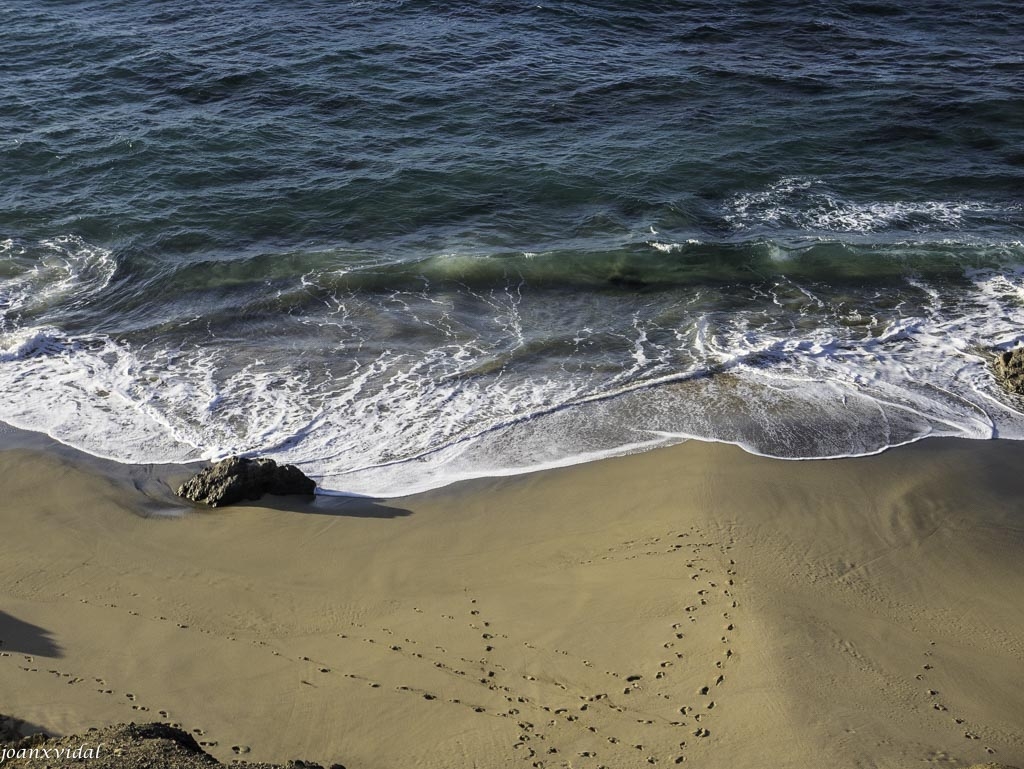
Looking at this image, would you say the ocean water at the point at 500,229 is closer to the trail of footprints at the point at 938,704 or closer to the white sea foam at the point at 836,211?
the white sea foam at the point at 836,211

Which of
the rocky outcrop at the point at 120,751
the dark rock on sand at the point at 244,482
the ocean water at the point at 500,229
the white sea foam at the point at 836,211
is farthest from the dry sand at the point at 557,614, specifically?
the white sea foam at the point at 836,211

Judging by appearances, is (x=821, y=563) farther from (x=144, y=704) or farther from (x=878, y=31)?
(x=878, y=31)

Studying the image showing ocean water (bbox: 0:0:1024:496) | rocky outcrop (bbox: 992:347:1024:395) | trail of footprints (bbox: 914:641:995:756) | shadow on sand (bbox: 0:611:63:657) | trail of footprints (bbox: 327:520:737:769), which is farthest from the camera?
rocky outcrop (bbox: 992:347:1024:395)

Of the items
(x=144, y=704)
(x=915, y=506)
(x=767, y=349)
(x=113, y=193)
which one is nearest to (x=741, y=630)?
(x=915, y=506)

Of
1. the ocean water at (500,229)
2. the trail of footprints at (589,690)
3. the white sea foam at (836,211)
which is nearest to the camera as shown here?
the trail of footprints at (589,690)

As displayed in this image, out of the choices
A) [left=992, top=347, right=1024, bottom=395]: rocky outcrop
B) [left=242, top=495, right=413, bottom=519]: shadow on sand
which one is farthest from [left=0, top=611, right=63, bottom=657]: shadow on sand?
[left=992, top=347, right=1024, bottom=395]: rocky outcrop

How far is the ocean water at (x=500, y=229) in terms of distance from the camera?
1058 centimetres

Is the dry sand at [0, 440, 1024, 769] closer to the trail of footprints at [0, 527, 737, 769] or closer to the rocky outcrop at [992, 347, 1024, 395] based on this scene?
the trail of footprints at [0, 527, 737, 769]

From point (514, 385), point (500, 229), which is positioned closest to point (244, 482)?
point (514, 385)

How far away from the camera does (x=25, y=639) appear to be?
23.2ft

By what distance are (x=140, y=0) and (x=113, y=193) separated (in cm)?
1173

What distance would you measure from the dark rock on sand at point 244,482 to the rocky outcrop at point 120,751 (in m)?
3.36

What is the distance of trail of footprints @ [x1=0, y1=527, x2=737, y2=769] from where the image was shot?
19.8 feet

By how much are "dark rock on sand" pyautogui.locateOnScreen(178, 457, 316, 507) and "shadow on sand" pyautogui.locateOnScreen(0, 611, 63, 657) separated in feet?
6.63
